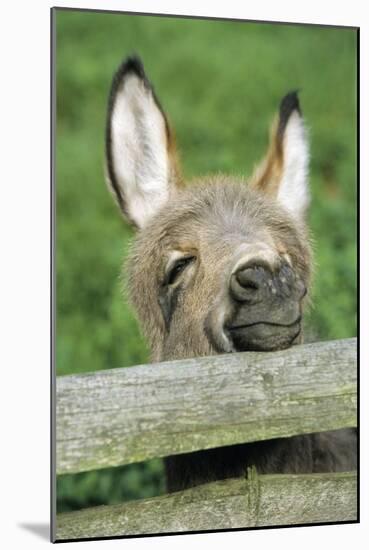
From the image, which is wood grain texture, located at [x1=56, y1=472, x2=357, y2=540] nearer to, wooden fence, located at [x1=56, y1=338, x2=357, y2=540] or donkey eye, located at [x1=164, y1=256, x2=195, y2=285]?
wooden fence, located at [x1=56, y1=338, x2=357, y2=540]

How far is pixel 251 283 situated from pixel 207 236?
15.5 inches

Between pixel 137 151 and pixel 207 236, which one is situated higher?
pixel 137 151

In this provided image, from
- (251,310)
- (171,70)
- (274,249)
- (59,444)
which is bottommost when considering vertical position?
(59,444)

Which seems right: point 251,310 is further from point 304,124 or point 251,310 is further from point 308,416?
point 304,124

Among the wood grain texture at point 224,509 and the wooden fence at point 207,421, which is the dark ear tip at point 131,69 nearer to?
the wooden fence at point 207,421

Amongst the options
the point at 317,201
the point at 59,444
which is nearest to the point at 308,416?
the point at 59,444

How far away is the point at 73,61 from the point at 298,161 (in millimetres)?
2725

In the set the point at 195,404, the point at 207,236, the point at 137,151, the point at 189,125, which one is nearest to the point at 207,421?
the point at 195,404

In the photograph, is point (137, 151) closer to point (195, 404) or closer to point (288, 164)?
point (288, 164)

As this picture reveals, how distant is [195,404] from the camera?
4.12 meters

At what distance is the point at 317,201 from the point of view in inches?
255

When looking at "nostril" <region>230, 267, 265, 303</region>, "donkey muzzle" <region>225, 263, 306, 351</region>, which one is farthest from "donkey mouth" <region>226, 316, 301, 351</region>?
"nostril" <region>230, 267, 265, 303</region>

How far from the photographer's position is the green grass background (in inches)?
233

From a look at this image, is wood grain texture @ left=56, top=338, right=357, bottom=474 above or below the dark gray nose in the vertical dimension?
below
